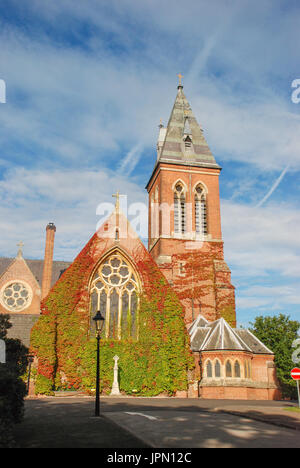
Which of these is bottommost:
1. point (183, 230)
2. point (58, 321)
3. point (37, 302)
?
point (58, 321)

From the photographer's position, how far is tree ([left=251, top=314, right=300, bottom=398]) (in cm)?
4453

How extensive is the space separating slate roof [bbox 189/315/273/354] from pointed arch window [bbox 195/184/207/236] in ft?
36.7

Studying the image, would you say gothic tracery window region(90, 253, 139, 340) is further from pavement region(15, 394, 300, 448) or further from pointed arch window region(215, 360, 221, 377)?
pavement region(15, 394, 300, 448)

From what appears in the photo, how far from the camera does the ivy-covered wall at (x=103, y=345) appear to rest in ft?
79.5

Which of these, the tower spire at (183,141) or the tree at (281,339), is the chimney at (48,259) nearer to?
the tower spire at (183,141)

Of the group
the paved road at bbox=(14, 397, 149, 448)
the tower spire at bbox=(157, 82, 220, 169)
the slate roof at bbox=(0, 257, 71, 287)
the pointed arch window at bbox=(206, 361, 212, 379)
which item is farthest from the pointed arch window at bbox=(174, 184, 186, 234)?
the paved road at bbox=(14, 397, 149, 448)

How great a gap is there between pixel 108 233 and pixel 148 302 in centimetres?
558

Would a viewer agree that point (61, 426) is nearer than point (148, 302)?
Yes

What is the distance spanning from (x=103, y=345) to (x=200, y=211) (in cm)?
1929

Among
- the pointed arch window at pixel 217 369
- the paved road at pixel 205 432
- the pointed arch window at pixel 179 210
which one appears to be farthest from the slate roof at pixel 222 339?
the paved road at pixel 205 432

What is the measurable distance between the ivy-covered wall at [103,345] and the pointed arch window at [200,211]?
13.6 meters
